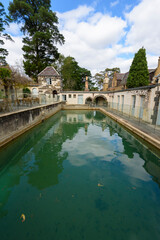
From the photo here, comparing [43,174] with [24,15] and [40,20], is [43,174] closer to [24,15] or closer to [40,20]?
[40,20]

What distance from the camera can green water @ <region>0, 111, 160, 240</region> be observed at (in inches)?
96.8

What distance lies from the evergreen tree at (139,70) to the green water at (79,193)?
15940 mm

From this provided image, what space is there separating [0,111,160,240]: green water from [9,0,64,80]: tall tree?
27.5 meters

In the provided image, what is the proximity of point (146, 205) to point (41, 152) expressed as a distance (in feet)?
16.2

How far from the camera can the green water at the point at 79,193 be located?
96.8 inches

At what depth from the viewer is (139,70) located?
18.1 m

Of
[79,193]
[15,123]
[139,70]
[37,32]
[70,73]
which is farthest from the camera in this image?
[70,73]

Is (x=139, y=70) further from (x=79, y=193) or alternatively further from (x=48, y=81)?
(x=79, y=193)

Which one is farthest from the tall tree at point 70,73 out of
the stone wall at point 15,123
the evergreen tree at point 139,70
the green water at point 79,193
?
the green water at point 79,193

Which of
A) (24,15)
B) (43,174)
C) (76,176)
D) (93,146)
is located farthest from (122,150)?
(24,15)

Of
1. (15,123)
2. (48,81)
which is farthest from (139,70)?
(15,123)

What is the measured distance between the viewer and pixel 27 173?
4.34 metres

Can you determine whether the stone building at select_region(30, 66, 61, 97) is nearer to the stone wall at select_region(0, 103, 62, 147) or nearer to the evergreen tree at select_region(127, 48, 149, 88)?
the evergreen tree at select_region(127, 48, 149, 88)

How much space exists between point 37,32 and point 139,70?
23086 millimetres
